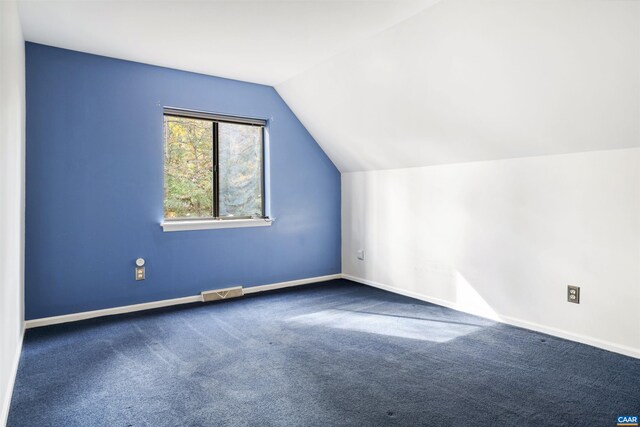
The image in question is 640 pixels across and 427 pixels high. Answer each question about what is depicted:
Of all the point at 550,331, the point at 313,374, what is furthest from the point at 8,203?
the point at 550,331

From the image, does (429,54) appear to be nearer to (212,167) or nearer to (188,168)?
(212,167)

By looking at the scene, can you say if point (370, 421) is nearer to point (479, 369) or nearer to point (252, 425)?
point (252, 425)

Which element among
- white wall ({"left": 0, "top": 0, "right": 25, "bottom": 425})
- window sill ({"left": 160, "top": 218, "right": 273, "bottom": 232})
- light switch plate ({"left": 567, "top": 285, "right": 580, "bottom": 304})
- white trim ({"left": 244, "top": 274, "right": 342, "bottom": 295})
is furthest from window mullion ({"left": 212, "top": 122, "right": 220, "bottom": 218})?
light switch plate ({"left": 567, "top": 285, "right": 580, "bottom": 304})

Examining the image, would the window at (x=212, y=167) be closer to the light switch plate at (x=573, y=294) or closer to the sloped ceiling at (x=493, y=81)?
the sloped ceiling at (x=493, y=81)

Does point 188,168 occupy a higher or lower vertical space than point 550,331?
higher

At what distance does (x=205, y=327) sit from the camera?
323 cm

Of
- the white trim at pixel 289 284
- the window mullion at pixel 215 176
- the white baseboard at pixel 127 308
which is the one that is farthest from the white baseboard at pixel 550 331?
the window mullion at pixel 215 176

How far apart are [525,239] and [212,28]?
2.82 metres

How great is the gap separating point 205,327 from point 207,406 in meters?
1.24

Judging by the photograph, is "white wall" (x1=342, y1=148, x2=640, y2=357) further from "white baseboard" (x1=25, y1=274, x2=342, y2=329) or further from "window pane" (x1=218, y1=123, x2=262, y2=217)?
"window pane" (x1=218, y1=123, x2=262, y2=217)

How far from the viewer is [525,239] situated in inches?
125

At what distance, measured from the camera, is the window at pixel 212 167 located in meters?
3.99

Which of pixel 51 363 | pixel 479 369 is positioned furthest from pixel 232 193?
pixel 479 369

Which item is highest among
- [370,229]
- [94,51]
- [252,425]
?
[94,51]
